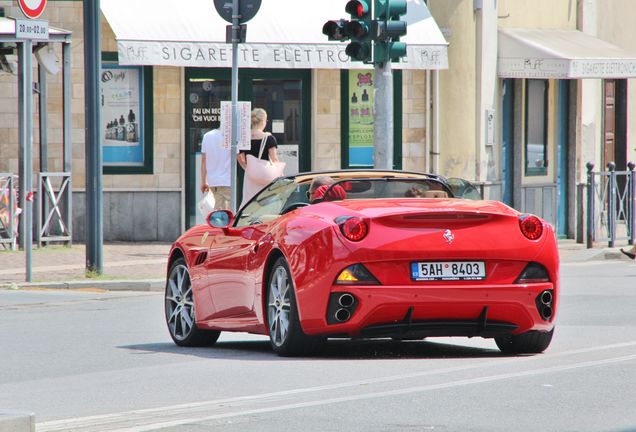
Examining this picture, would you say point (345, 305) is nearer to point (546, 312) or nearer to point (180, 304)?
point (546, 312)

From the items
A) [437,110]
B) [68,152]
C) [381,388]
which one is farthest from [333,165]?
[381,388]

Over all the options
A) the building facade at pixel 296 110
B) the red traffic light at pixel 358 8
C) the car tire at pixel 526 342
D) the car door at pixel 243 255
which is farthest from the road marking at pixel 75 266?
the car tire at pixel 526 342

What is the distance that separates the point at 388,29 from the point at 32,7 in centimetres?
443

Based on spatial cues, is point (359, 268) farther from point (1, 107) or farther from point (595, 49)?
point (595, 49)

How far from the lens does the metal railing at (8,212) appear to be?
21891 mm

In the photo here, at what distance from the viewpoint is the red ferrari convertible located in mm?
9508

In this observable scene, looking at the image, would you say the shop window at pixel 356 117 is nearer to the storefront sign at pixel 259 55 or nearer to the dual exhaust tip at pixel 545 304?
the storefront sign at pixel 259 55

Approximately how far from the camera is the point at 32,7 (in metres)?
18.1

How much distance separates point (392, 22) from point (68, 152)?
5831mm

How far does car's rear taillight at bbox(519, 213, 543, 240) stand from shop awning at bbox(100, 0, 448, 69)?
14.0m

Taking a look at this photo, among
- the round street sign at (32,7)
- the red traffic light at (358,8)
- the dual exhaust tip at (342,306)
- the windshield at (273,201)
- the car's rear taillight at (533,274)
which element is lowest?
the dual exhaust tip at (342,306)

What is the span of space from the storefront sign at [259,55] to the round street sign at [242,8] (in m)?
4.55

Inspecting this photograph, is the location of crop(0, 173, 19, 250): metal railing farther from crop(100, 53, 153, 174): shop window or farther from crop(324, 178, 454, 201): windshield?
crop(324, 178, 454, 201): windshield

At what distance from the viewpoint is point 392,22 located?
19.7m
